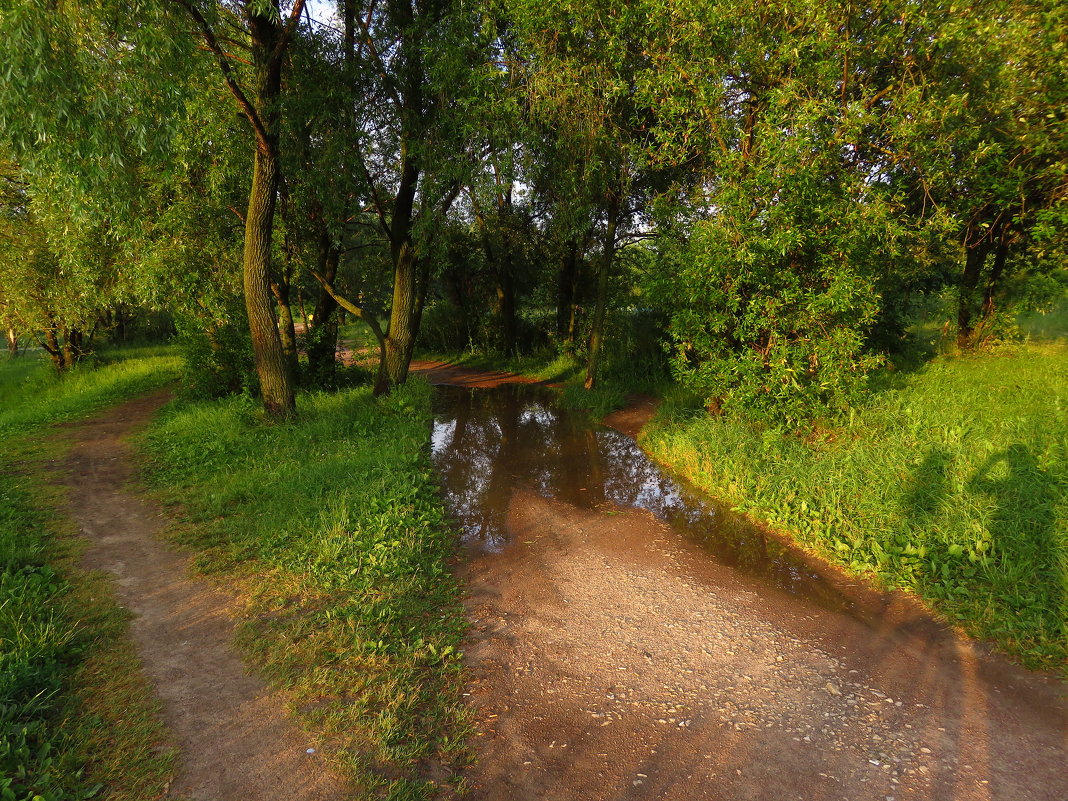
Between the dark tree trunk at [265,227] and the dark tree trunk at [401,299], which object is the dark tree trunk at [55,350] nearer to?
the dark tree trunk at [401,299]

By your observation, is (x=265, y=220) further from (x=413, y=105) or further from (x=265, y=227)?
(x=413, y=105)

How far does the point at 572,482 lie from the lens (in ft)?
27.5

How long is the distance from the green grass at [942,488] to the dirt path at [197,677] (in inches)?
197

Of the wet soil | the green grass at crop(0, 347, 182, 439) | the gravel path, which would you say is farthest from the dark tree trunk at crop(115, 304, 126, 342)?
the gravel path

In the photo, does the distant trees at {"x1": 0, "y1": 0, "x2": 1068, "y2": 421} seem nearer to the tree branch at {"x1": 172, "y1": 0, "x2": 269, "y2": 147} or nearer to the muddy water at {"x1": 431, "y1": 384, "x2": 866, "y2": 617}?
the tree branch at {"x1": 172, "y1": 0, "x2": 269, "y2": 147}

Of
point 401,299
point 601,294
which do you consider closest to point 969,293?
point 601,294

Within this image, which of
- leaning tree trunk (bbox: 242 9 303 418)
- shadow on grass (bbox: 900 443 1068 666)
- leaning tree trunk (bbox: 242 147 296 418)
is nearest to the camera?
shadow on grass (bbox: 900 443 1068 666)

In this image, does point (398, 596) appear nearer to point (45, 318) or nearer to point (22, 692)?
point (22, 692)

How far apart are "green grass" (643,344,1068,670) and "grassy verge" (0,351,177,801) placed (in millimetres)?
5839

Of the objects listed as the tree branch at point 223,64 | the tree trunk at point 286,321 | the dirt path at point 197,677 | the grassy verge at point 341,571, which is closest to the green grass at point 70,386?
the grassy verge at point 341,571

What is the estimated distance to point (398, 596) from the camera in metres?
4.61

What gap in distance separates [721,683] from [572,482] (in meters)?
4.70

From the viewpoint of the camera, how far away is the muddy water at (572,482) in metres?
5.79

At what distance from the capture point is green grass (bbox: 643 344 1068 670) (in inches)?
179
